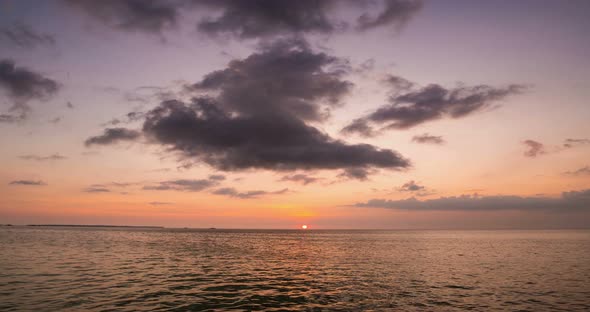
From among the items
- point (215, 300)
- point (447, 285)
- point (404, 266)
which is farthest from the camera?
point (404, 266)

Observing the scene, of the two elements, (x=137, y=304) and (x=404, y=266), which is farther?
(x=404, y=266)

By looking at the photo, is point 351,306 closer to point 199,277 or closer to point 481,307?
point 481,307

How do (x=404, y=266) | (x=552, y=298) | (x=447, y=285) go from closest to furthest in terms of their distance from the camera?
(x=552, y=298)
(x=447, y=285)
(x=404, y=266)

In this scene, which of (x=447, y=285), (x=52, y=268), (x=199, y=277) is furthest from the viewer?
(x=52, y=268)

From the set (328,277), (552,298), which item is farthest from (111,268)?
(552,298)

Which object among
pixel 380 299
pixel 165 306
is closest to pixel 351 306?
pixel 380 299

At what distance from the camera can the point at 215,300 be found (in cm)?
3231

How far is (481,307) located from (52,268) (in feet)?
180

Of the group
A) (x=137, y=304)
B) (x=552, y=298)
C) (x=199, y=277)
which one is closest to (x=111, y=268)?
(x=199, y=277)

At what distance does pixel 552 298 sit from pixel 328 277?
81.6 ft

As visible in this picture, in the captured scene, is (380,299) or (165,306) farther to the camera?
(380,299)

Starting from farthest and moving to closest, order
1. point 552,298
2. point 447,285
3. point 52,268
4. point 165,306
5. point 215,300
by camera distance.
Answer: point 52,268
point 447,285
point 552,298
point 215,300
point 165,306

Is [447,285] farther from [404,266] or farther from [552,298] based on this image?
[404,266]

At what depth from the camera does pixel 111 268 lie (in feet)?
171
